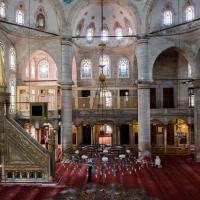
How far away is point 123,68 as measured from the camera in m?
31.7

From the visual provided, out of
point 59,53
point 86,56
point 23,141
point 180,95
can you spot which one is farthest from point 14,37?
point 180,95

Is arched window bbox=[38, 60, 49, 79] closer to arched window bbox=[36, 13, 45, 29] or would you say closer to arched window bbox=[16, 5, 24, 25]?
arched window bbox=[36, 13, 45, 29]

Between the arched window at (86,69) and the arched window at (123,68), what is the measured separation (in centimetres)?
312

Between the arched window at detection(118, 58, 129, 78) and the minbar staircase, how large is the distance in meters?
16.4

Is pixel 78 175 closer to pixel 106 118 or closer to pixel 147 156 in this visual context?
pixel 147 156

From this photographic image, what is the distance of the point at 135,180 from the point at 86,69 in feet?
54.4

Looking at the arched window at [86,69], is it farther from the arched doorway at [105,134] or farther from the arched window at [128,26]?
the arched doorway at [105,134]

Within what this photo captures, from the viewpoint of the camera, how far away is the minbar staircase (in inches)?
672

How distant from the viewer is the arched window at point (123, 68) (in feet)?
104

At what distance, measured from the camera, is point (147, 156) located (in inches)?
882

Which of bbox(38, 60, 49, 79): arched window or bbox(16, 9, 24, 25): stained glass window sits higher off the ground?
bbox(16, 9, 24, 25): stained glass window

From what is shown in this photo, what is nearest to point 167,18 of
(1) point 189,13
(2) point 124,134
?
(1) point 189,13

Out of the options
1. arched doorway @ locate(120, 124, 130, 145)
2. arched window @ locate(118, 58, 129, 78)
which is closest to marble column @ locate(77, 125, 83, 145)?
arched doorway @ locate(120, 124, 130, 145)

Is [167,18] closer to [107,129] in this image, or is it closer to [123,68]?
[123,68]
